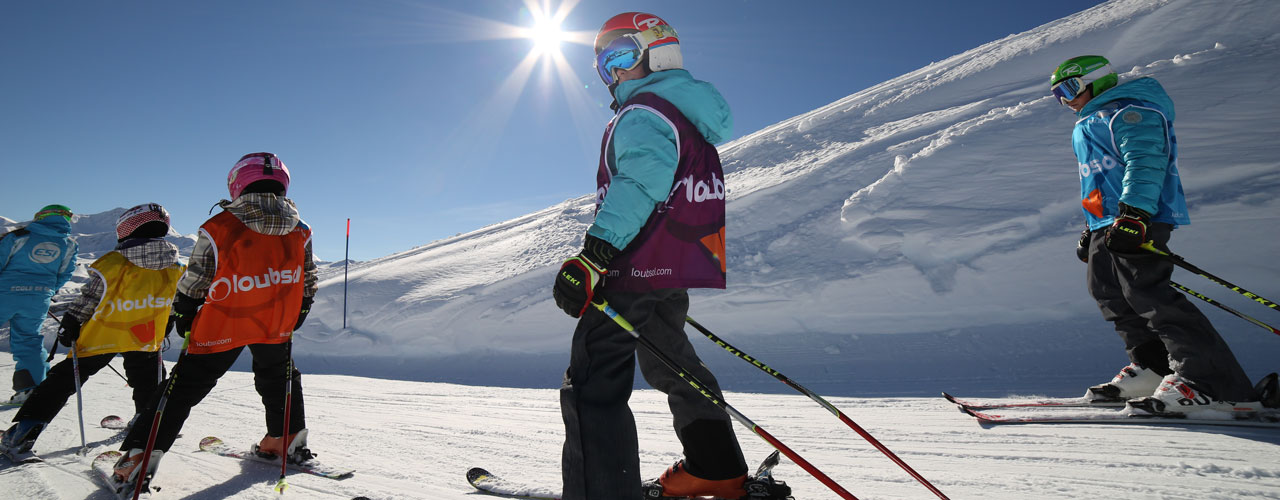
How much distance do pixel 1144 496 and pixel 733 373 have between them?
3.27 meters


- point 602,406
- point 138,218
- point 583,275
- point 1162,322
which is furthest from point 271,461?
point 1162,322

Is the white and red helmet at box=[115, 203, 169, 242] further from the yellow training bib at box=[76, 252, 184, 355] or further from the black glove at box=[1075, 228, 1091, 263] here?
the black glove at box=[1075, 228, 1091, 263]

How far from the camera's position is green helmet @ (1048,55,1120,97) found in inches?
122

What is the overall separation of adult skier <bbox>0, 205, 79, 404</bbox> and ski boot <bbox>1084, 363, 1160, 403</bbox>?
836 centimetres

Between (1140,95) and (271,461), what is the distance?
5.22m

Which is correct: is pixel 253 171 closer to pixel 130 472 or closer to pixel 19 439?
pixel 130 472

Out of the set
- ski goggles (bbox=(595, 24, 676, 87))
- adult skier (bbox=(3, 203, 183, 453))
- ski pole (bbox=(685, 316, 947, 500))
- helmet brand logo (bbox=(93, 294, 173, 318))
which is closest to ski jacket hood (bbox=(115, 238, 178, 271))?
adult skier (bbox=(3, 203, 183, 453))

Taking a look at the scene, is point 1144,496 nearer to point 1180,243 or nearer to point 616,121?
point 616,121

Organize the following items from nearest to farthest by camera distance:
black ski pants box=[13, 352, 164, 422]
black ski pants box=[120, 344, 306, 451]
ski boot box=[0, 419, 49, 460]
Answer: black ski pants box=[120, 344, 306, 451] → ski boot box=[0, 419, 49, 460] → black ski pants box=[13, 352, 164, 422]

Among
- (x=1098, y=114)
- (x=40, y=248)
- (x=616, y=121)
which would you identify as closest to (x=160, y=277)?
(x=40, y=248)

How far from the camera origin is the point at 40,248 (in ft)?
16.2

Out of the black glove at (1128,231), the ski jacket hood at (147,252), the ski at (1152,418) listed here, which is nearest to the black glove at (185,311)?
the ski jacket hood at (147,252)

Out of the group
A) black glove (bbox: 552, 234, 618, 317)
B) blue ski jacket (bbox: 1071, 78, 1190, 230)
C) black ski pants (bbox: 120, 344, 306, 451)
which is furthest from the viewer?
blue ski jacket (bbox: 1071, 78, 1190, 230)

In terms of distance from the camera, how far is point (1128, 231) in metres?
2.62
